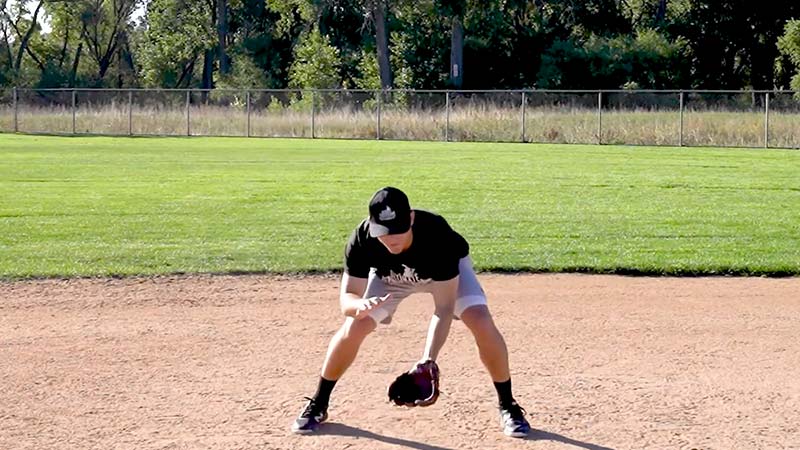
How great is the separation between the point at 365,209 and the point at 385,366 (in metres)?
9.87

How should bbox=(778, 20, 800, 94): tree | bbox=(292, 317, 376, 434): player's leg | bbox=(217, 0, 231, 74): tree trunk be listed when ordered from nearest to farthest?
bbox=(292, 317, 376, 434): player's leg < bbox=(778, 20, 800, 94): tree < bbox=(217, 0, 231, 74): tree trunk

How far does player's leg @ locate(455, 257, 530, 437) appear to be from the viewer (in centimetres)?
649

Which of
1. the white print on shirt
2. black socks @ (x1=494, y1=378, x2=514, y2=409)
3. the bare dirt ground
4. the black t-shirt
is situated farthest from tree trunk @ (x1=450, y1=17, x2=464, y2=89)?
the black t-shirt

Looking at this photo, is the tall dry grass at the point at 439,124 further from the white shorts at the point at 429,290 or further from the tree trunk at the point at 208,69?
the white shorts at the point at 429,290

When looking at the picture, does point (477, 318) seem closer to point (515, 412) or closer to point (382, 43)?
point (515, 412)

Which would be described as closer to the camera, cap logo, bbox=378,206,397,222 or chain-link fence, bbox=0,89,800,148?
cap logo, bbox=378,206,397,222

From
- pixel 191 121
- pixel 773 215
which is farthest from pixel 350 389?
pixel 191 121

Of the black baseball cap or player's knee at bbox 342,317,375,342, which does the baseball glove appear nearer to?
player's knee at bbox 342,317,375,342

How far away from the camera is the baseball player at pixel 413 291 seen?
6285 mm

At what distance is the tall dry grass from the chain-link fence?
0.12ft

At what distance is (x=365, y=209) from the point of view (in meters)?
18.2

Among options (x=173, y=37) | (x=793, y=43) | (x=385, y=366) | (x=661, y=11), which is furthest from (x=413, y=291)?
(x=173, y=37)

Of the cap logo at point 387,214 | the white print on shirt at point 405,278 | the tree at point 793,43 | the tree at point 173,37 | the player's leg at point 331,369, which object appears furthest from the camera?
the tree at point 173,37

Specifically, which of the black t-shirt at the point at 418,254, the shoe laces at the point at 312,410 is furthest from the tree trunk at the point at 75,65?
the black t-shirt at the point at 418,254
